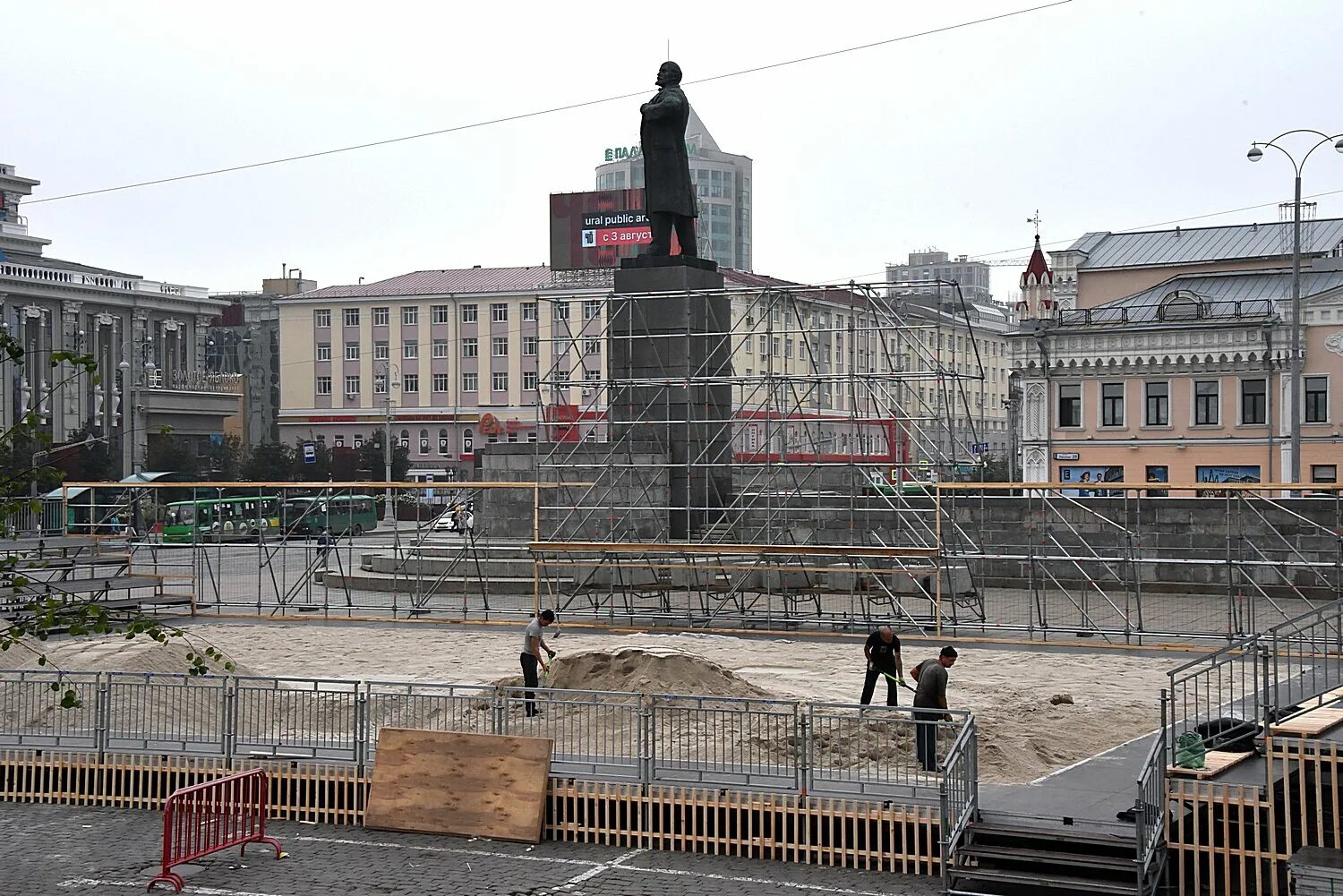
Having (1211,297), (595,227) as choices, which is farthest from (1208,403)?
(595,227)

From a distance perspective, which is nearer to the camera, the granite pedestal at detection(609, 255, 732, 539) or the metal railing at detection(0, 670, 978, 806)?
the metal railing at detection(0, 670, 978, 806)

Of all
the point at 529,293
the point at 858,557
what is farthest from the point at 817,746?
the point at 529,293

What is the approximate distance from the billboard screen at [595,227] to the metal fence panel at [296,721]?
70719 millimetres

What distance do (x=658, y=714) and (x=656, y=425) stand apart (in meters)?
18.3

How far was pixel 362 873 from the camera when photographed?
41.5 feet

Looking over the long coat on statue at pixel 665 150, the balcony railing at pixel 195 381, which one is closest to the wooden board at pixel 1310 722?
the long coat on statue at pixel 665 150

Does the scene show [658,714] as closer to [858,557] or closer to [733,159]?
[858,557]

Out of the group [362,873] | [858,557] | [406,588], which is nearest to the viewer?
[362,873]

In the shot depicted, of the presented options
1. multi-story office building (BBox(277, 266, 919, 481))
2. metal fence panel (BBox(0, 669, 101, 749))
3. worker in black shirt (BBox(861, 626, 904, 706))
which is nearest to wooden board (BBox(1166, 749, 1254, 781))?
worker in black shirt (BBox(861, 626, 904, 706))

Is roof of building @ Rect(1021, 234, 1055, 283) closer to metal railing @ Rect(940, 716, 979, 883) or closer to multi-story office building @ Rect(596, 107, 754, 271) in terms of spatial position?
metal railing @ Rect(940, 716, 979, 883)

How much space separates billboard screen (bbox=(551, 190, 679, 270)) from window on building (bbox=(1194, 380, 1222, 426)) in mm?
40647

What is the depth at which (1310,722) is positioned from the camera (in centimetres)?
1222

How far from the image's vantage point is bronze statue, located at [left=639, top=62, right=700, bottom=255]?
33.5m

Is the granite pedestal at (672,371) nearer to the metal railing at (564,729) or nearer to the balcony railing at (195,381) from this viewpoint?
the metal railing at (564,729)
